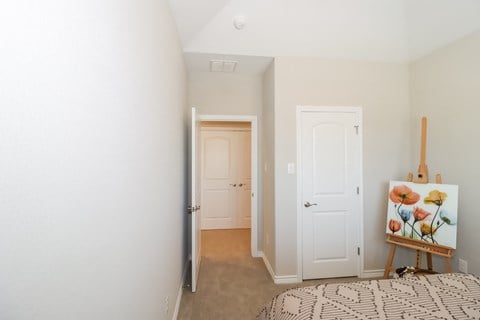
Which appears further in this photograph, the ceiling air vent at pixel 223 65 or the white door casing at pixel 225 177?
the white door casing at pixel 225 177

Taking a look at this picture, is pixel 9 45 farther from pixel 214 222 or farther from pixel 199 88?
pixel 214 222

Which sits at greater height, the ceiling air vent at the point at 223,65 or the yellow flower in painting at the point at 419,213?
the ceiling air vent at the point at 223,65

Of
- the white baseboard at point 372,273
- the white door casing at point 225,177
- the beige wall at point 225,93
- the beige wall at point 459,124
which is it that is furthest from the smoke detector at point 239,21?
the white baseboard at point 372,273

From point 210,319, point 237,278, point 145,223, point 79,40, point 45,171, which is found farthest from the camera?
point 237,278

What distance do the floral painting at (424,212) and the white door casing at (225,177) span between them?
2.87 m

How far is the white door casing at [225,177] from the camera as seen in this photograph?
487 cm

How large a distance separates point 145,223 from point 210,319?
137cm

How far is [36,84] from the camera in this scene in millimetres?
487

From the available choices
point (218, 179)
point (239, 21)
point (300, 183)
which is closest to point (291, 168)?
point (300, 183)

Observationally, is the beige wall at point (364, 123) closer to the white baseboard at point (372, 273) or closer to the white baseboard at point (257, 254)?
the white baseboard at point (372, 273)

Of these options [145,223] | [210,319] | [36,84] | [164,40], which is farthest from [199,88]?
[36,84]

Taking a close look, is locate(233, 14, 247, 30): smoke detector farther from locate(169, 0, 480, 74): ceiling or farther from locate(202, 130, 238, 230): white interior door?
locate(202, 130, 238, 230): white interior door

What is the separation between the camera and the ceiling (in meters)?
2.34

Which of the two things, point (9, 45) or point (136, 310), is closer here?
point (9, 45)
